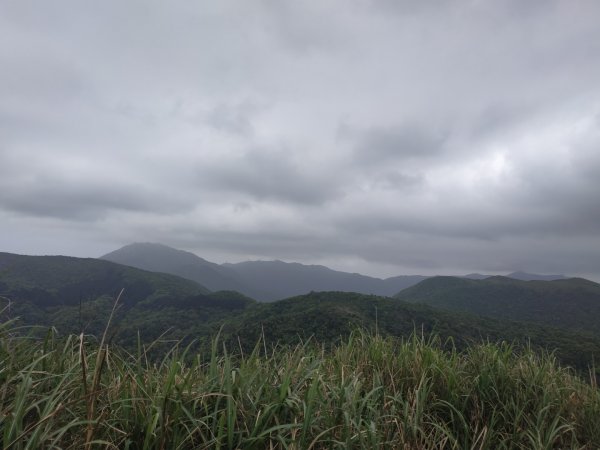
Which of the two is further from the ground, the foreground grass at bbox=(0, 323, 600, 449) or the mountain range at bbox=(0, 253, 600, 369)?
the foreground grass at bbox=(0, 323, 600, 449)

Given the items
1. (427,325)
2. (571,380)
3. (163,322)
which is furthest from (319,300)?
(571,380)

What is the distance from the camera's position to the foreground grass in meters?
2.63

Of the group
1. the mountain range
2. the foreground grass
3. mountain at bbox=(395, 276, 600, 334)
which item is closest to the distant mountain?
the mountain range

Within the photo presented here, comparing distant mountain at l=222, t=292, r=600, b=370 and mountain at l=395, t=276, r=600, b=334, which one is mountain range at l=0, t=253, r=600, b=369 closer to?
distant mountain at l=222, t=292, r=600, b=370

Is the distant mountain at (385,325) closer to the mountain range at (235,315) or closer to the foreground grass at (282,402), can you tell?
the mountain range at (235,315)

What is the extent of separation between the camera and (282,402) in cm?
310

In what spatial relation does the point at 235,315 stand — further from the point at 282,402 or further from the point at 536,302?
the point at 536,302

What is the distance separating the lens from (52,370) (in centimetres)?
323

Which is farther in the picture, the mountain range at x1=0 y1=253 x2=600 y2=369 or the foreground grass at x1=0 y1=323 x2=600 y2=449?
the mountain range at x1=0 y1=253 x2=600 y2=369

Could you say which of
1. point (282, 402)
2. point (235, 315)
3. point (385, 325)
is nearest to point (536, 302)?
point (385, 325)

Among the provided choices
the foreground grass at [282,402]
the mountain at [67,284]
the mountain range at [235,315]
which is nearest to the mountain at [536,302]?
the mountain range at [235,315]

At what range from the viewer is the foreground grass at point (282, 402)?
8.64ft

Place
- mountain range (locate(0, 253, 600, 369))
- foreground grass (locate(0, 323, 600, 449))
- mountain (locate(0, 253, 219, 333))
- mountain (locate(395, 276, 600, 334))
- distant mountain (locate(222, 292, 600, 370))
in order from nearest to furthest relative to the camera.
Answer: foreground grass (locate(0, 323, 600, 449)), mountain range (locate(0, 253, 600, 369)), distant mountain (locate(222, 292, 600, 370)), mountain (locate(0, 253, 219, 333)), mountain (locate(395, 276, 600, 334))

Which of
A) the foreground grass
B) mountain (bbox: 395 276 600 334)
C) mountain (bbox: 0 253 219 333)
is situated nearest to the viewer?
the foreground grass
